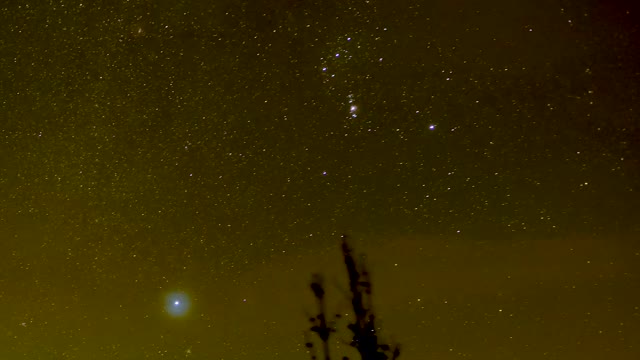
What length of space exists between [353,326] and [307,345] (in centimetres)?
72

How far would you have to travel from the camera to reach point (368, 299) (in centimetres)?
648

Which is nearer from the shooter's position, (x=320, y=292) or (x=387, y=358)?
(x=387, y=358)

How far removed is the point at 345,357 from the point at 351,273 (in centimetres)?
74

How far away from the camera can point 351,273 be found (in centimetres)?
661

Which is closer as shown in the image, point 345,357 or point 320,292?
point 345,357

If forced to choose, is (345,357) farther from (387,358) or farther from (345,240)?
(345,240)

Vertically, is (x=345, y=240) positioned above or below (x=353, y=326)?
above

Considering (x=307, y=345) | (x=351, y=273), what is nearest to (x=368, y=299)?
(x=351, y=273)

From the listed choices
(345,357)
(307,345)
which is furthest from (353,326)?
(307,345)

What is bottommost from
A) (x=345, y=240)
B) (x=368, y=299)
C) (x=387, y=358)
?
(x=387, y=358)

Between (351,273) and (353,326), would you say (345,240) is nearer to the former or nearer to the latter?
(351,273)

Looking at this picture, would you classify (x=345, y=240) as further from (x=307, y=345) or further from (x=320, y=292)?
(x=307, y=345)

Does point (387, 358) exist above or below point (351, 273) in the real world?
below

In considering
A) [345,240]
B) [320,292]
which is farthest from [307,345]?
[345,240]
